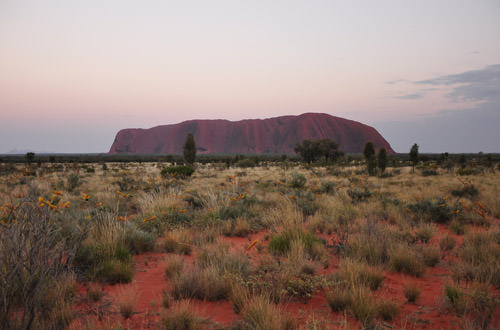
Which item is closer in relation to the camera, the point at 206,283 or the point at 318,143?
the point at 206,283

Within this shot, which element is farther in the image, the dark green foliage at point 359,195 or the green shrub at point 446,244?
the dark green foliage at point 359,195

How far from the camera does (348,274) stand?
3.51m

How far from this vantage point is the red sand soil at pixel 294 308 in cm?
269

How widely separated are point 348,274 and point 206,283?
5.94 feet

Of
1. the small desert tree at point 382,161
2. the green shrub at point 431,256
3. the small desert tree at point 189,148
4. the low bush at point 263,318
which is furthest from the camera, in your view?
the small desert tree at point 189,148

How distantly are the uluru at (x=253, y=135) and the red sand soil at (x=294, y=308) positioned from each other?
13249 centimetres

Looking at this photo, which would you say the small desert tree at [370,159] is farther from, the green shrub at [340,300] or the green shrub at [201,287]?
the green shrub at [201,287]

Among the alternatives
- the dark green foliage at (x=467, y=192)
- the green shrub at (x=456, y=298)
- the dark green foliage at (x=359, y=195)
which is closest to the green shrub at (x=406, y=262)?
the green shrub at (x=456, y=298)

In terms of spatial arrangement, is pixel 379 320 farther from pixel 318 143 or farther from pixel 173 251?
pixel 318 143

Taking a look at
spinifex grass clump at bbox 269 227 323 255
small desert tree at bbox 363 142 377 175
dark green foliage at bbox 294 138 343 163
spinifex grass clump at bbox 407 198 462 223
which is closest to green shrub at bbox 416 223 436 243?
spinifex grass clump at bbox 407 198 462 223

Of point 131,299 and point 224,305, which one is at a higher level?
point 131,299

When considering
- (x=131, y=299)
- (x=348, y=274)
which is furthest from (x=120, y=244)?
(x=348, y=274)

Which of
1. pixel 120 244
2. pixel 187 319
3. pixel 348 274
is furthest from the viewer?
pixel 120 244

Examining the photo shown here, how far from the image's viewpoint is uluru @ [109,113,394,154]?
461 feet
